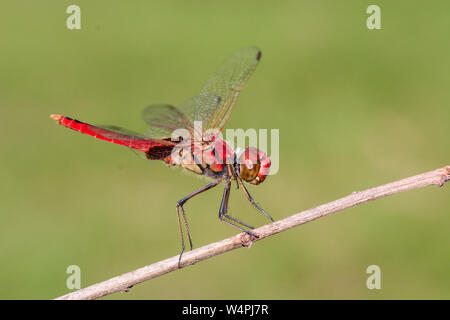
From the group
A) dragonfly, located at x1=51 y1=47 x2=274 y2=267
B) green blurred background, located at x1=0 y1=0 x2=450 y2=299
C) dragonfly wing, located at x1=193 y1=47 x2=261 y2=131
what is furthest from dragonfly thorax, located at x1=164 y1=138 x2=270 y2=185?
green blurred background, located at x1=0 y1=0 x2=450 y2=299

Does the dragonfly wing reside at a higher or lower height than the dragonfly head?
higher

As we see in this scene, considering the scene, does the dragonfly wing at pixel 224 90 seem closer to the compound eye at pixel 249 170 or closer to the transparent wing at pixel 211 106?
the transparent wing at pixel 211 106

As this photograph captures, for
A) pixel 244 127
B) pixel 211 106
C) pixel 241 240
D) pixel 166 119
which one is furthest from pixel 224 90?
pixel 244 127

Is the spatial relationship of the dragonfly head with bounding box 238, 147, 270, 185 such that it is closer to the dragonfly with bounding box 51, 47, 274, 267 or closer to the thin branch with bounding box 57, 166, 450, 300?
the dragonfly with bounding box 51, 47, 274, 267

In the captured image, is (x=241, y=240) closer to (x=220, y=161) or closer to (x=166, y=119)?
A: (x=220, y=161)

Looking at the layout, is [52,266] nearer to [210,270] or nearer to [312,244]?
[210,270]

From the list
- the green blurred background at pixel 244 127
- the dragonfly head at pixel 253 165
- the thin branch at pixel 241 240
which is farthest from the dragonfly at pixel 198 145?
the green blurred background at pixel 244 127
